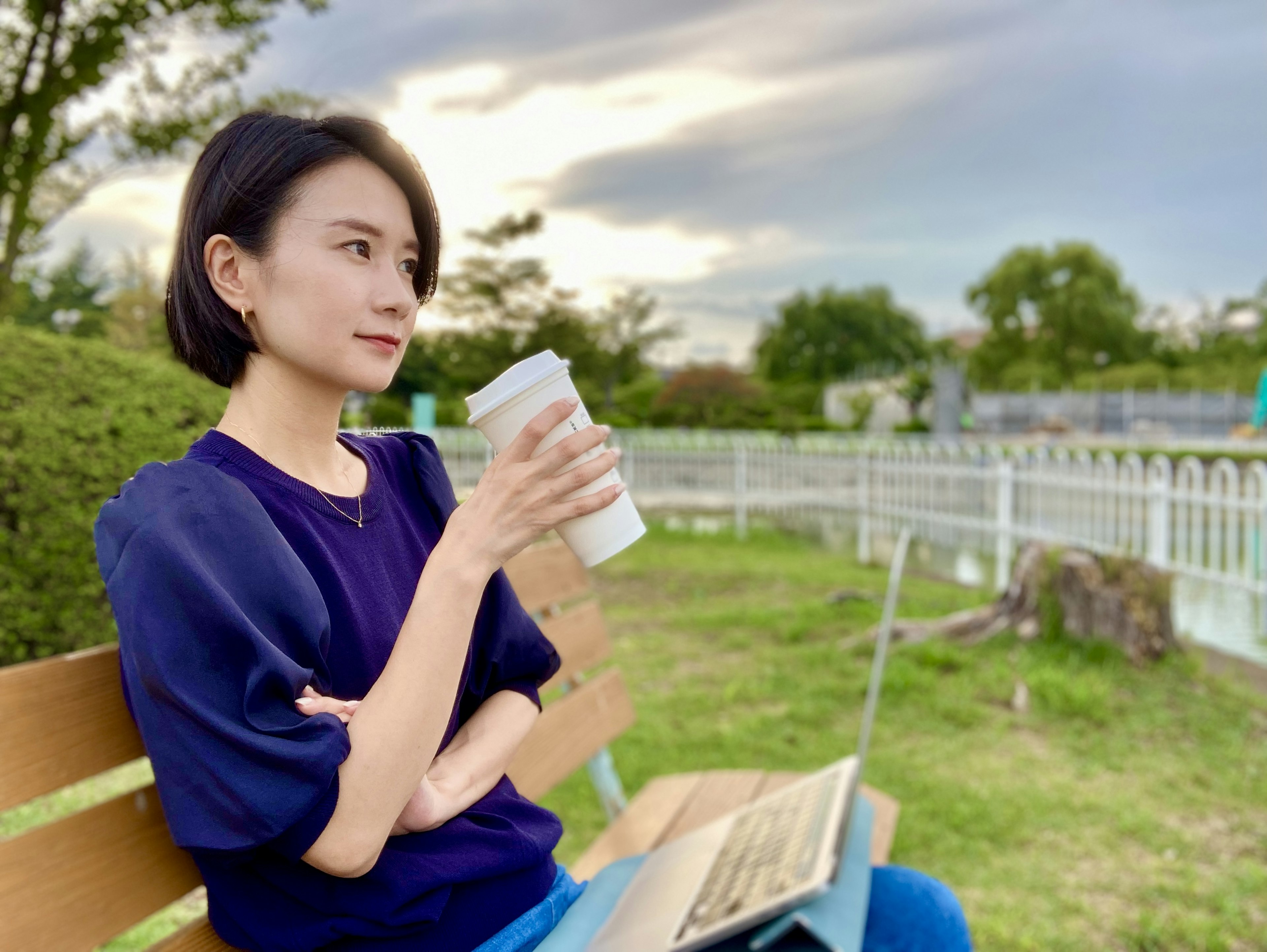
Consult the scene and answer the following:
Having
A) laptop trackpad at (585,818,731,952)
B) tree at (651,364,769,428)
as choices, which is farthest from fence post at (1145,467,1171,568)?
tree at (651,364,769,428)

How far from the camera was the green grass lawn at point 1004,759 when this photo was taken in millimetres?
2814

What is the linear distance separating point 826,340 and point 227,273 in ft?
203

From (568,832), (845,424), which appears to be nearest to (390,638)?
(568,832)

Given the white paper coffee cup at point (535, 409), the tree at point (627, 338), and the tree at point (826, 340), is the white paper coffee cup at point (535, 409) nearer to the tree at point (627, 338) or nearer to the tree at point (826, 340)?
the tree at point (627, 338)

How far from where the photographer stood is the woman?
85 cm

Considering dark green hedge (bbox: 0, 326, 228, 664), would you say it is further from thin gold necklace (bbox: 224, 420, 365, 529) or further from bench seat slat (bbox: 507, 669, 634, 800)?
thin gold necklace (bbox: 224, 420, 365, 529)

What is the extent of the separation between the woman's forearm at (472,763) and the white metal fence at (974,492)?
2.03 m

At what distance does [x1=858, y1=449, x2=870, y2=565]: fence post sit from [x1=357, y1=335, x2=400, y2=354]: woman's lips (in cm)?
1014

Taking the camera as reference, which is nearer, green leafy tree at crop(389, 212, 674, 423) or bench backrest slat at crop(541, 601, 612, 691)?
bench backrest slat at crop(541, 601, 612, 691)

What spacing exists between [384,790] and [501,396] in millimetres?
379

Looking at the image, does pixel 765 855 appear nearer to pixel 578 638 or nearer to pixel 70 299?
Result: pixel 578 638

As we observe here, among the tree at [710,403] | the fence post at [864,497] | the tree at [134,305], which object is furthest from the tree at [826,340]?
the fence post at [864,497]

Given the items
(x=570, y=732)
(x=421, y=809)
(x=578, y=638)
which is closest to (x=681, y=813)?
(x=570, y=732)

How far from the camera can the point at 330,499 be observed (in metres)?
1.06
